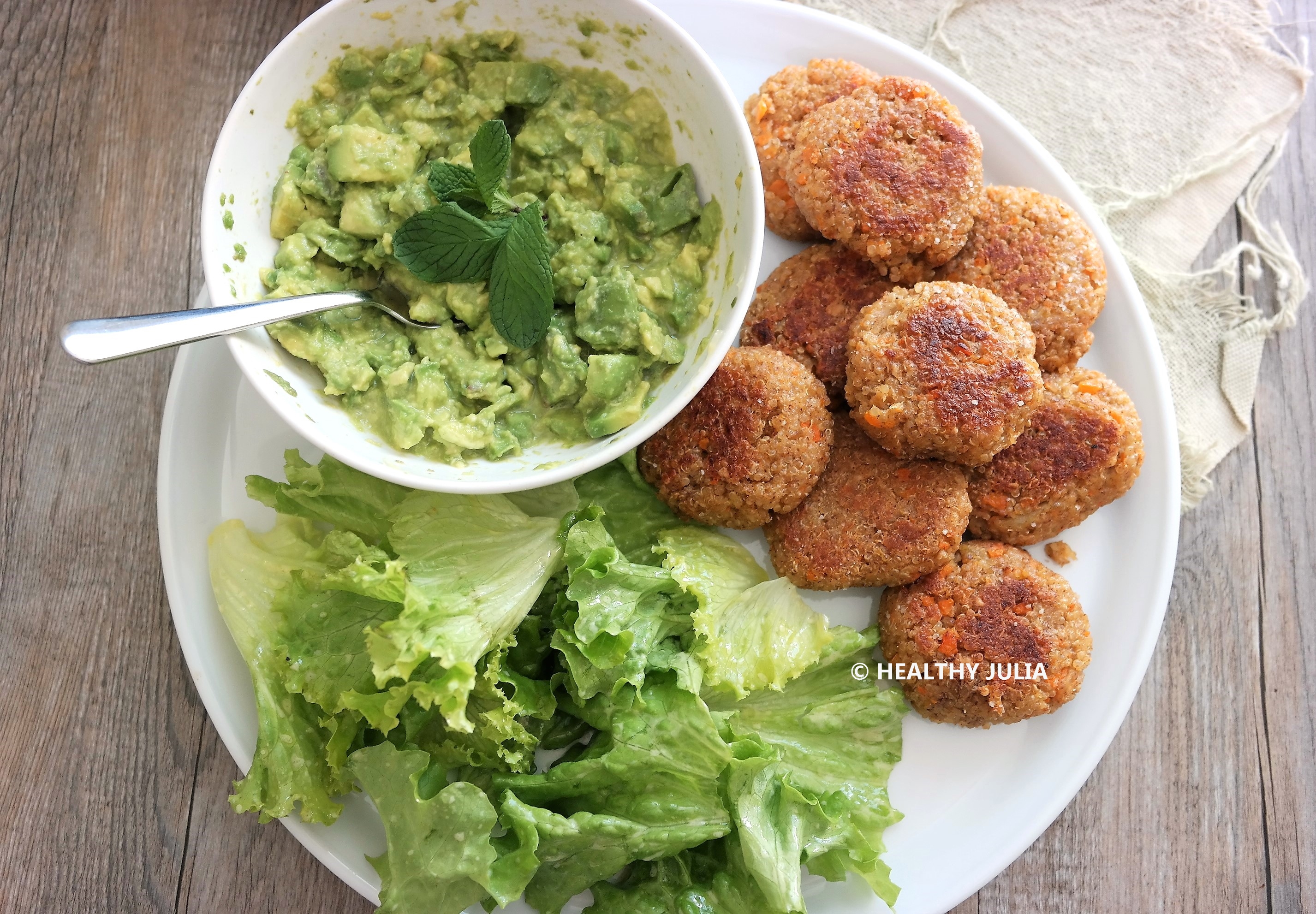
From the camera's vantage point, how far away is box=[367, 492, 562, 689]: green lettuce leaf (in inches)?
77.5

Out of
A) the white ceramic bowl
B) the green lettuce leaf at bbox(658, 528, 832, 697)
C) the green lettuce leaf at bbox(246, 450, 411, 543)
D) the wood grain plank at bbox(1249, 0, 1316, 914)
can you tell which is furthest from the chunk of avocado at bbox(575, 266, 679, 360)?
the wood grain plank at bbox(1249, 0, 1316, 914)

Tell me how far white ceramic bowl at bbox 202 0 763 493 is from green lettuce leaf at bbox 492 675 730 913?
596 mm

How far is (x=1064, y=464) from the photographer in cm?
219

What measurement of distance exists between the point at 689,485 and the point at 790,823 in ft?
2.58

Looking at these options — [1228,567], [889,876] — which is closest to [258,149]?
[889,876]

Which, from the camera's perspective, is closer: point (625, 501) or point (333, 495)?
point (333, 495)

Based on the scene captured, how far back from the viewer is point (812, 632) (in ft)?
7.14

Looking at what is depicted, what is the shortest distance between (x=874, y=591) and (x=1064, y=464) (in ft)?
1.82

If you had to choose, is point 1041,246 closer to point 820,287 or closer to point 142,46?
point 820,287

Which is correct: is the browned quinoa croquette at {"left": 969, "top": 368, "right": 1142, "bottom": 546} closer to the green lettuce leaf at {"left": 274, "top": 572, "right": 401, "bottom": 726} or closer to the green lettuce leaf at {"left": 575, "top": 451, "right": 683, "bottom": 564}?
the green lettuce leaf at {"left": 575, "top": 451, "right": 683, "bottom": 564}

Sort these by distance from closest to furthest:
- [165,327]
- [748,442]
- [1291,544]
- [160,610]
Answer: [165,327], [748,442], [160,610], [1291,544]

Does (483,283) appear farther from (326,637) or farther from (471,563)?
(326,637)

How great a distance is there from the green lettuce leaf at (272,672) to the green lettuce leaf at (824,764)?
940 mm

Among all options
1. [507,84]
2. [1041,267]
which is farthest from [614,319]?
[1041,267]
